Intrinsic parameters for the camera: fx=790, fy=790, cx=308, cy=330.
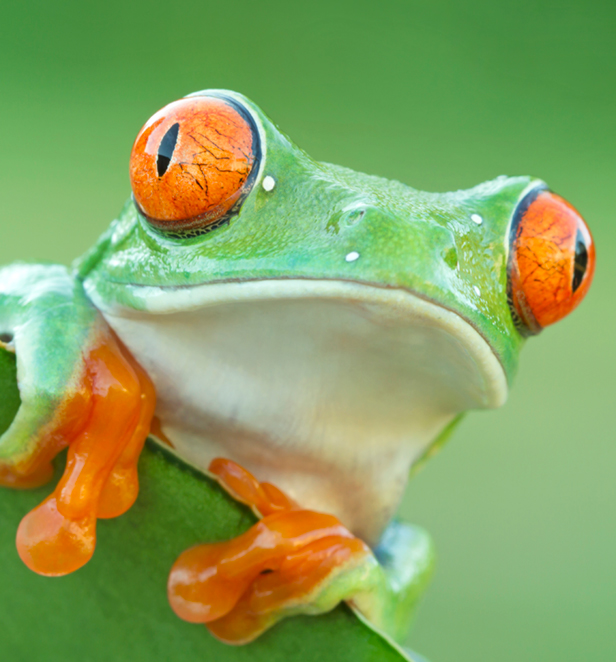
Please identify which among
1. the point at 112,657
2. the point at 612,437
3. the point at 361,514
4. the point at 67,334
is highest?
the point at 67,334

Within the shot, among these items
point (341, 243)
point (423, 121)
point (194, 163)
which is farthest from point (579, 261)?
point (423, 121)

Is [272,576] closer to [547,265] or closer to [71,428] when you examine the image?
[71,428]

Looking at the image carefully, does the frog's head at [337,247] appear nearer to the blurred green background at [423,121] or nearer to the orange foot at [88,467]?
the orange foot at [88,467]

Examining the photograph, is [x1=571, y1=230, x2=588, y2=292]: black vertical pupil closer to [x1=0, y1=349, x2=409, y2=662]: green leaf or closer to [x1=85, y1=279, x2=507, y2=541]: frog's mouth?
[x1=85, y1=279, x2=507, y2=541]: frog's mouth

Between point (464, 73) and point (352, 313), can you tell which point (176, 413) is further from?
point (464, 73)

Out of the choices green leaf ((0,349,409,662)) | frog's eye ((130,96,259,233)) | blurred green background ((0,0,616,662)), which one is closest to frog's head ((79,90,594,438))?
frog's eye ((130,96,259,233))

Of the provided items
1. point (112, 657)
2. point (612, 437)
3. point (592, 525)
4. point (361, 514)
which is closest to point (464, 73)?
point (612, 437)

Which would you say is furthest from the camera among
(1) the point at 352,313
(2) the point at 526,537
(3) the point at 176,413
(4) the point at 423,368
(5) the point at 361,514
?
(2) the point at 526,537
